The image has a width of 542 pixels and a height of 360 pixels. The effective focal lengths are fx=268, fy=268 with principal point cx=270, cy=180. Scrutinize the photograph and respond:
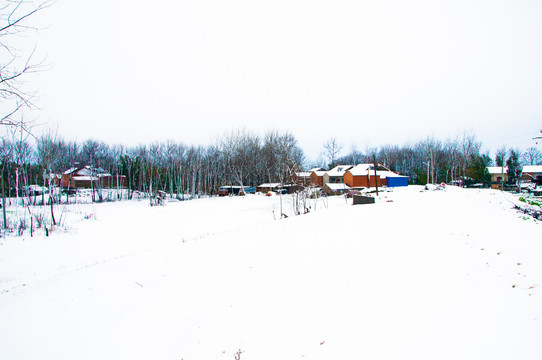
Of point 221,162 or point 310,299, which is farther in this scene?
point 221,162

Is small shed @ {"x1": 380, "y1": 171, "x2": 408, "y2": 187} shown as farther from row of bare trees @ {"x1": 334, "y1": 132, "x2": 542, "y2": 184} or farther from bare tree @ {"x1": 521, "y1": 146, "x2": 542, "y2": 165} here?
bare tree @ {"x1": 521, "y1": 146, "x2": 542, "y2": 165}

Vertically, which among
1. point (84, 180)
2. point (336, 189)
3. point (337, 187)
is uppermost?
point (84, 180)

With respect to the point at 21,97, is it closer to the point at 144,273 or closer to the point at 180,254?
the point at 144,273

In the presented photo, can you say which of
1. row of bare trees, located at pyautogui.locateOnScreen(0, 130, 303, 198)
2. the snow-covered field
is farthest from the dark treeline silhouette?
the snow-covered field

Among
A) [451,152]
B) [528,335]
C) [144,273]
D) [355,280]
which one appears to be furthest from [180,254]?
[451,152]

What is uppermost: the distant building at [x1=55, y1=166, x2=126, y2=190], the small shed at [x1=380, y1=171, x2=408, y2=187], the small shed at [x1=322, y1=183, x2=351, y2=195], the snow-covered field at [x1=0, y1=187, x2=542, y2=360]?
the distant building at [x1=55, y1=166, x2=126, y2=190]

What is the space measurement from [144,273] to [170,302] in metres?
2.62

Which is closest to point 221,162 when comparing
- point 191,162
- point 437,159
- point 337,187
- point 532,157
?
point 191,162

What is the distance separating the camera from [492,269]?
229 inches

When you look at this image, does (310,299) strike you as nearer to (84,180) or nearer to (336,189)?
(336,189)

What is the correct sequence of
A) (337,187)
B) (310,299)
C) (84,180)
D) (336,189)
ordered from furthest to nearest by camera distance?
(84,180) → (337,187) → (336,189) → (310,299)

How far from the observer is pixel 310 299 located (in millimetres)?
5461

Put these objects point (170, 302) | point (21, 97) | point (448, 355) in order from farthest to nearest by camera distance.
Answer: point (170, 302), point (21, 97), point (448, 355)

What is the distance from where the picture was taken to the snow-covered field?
13.2 ft
